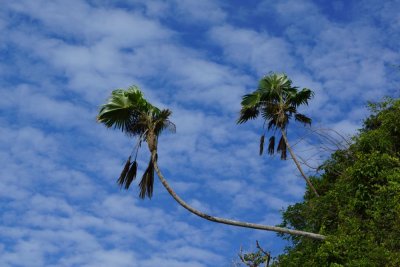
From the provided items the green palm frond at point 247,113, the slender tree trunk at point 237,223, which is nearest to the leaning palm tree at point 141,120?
the slender tree trunk at point 237,223

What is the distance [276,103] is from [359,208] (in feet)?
22.4

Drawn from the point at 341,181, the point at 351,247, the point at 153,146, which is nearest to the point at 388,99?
the point at 341,181

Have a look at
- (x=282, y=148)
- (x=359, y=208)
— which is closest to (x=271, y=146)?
(x=282, y=148)

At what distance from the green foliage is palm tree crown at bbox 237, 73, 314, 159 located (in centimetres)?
265

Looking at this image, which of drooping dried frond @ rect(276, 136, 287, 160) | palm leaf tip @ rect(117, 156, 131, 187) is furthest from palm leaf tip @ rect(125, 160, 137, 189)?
drooping dried frond @ rect(276, 136, 287, 160)

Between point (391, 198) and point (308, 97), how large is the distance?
8690 millimetres

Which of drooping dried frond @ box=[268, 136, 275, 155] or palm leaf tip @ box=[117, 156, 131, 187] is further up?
drooping dried frond @ box=[268, 136, 275, 155]

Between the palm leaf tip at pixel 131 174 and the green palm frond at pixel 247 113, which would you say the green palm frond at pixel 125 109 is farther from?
the green palm frond at pixel 247 113

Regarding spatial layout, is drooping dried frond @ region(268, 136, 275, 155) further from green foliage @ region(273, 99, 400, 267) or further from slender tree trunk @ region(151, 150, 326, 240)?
slender tree trunk @ region(151, 150, 326, 240)

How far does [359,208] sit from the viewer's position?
21266mm

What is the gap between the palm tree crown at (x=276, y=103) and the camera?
2575 centimetres

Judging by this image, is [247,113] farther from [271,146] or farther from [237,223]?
[237,223]

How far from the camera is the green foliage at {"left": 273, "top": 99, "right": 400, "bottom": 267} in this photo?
1861cm

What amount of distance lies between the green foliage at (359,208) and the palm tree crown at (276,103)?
265 centimetres
